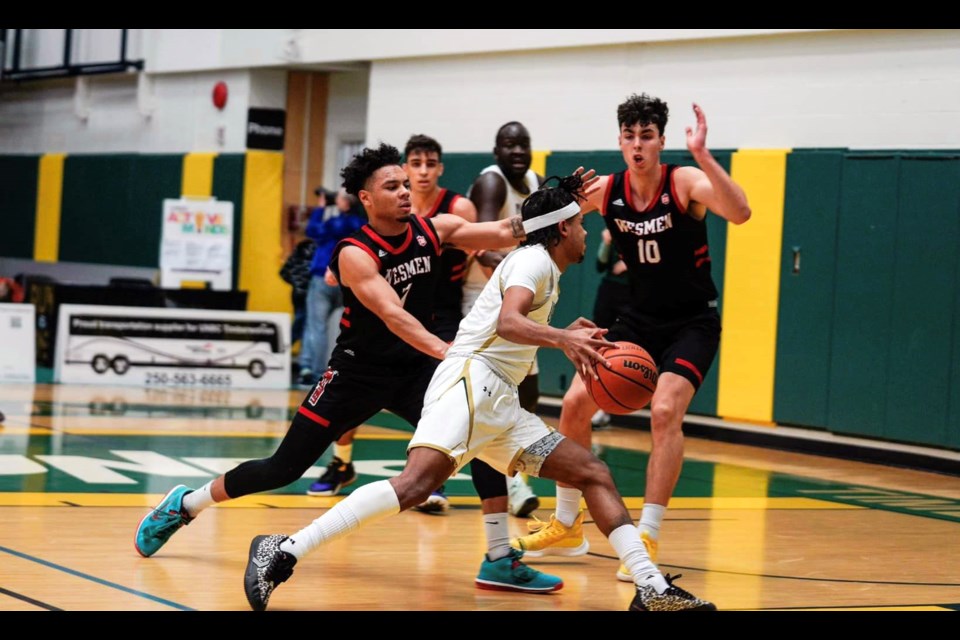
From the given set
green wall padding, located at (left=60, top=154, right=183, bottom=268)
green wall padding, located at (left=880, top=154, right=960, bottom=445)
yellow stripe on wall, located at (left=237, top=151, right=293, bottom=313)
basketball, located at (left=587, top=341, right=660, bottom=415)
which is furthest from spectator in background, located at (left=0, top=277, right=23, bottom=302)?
basketball, located at (left=587, top=341, right=660, bottom=415)

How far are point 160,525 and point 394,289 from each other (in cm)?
139

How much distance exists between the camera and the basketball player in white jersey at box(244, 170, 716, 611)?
5254mm

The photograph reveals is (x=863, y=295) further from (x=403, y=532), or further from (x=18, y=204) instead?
(x=18, y=204)

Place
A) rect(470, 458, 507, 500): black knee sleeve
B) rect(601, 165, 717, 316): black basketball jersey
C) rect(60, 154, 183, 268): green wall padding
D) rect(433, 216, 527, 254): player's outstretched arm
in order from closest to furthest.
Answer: rect(470, 458, 507, 500): black knee sleeve, rect(433, 216, 527, 254): player's outstretched arm, rect(601, 165, 717, 316): black basketball jersey, rect(60, 154, 183, 268): green wall padding

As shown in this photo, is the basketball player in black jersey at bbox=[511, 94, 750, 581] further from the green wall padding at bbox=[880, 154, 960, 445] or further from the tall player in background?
the green wall padding at bbox=[880, 154, 960, 445]

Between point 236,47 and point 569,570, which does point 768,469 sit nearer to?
point 569,570

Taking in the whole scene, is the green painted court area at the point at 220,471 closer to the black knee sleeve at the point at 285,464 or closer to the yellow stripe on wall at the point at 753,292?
the yellow stripe on wall at the point at 753,292

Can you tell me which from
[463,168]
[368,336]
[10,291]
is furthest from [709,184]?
[10,291]

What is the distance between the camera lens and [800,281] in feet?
39.0

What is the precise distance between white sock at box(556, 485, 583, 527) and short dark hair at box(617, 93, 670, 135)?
164 cm

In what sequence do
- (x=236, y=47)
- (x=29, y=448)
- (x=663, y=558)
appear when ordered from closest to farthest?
(x=663, y=558)
(x=29, y=448)
(x=236, y=47)

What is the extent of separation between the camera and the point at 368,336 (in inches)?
255

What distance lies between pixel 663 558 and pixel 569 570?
0.57 metres

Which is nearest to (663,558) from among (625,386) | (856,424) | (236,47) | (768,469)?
(625,386)
